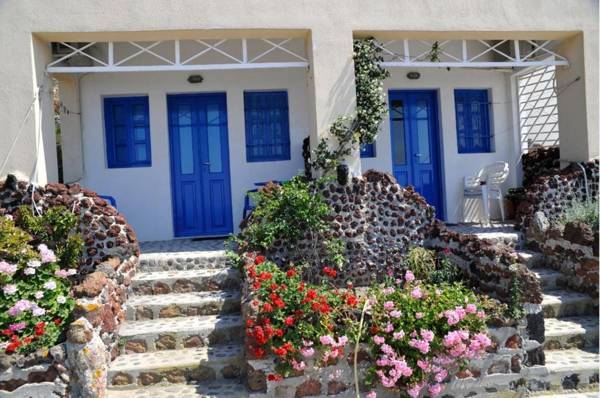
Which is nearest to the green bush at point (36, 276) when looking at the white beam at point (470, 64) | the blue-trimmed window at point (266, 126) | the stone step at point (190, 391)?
the stone step at point (190, 391)

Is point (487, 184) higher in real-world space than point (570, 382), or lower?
higher

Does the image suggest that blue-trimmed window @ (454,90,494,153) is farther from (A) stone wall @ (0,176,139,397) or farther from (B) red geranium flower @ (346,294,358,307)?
(A) stone wall @ (0,176,139,397)

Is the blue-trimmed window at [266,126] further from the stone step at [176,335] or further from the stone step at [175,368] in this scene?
the stone step at [175,368]

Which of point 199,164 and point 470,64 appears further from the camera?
point 199,164

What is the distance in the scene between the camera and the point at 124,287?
17.7 ft

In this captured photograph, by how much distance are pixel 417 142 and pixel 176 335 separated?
17.4 ft

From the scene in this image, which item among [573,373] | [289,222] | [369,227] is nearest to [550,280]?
[573,373]

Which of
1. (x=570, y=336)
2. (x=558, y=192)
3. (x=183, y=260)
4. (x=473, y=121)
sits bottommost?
(x=570, y=336)

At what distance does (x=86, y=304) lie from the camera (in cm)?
438

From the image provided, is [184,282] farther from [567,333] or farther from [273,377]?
[567,333]

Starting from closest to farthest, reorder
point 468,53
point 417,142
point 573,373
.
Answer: point 573,373 < point 468,53 < point 417,142

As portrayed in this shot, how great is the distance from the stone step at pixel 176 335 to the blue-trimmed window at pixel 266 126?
3.60 metres

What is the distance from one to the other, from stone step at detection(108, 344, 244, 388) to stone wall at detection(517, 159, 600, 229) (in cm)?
432

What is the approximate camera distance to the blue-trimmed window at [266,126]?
8094 millimetres
